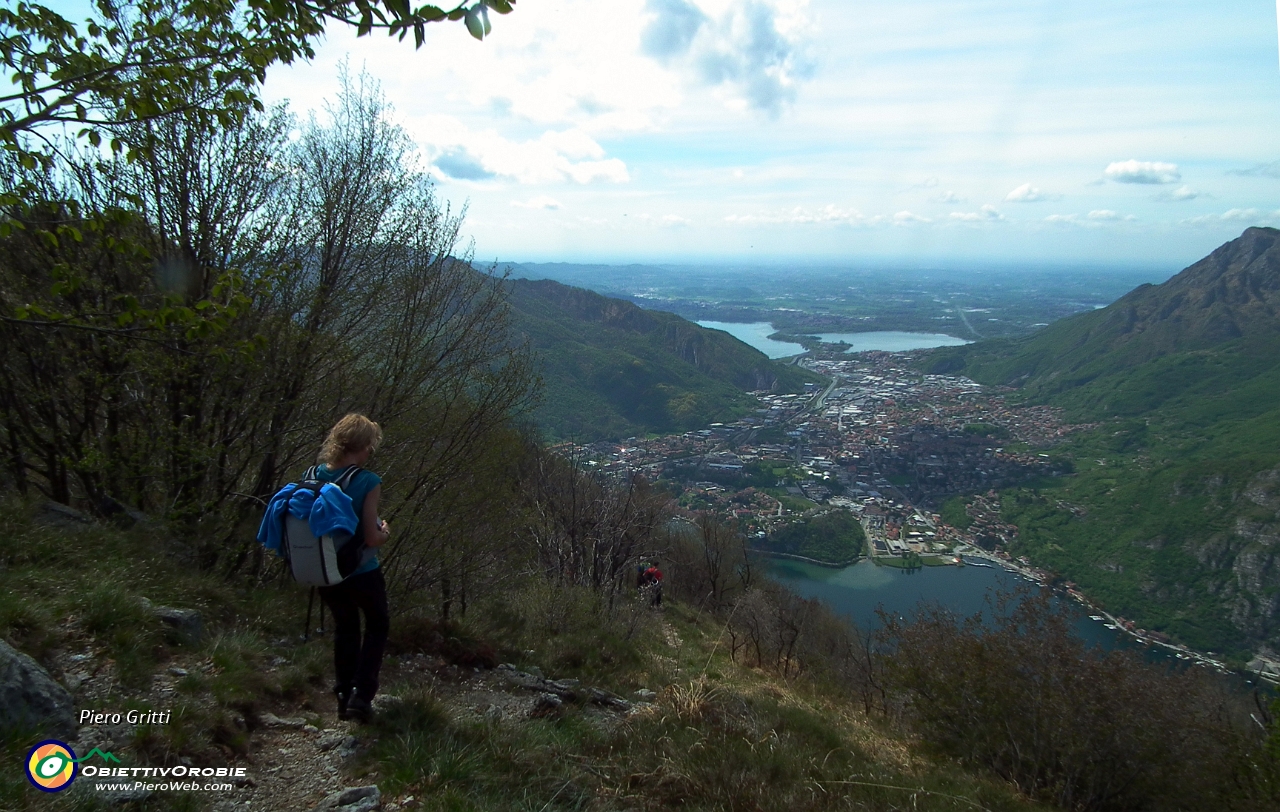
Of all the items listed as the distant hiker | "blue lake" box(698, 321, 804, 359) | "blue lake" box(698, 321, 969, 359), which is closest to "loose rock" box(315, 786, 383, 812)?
the distant hiker

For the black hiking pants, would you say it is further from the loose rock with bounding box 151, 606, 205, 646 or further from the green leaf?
the green leaf

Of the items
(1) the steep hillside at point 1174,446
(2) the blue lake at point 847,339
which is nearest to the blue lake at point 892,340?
(2) the blue lake at point 847,339

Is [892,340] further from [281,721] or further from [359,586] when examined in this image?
[281,721]

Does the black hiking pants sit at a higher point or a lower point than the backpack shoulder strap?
lower

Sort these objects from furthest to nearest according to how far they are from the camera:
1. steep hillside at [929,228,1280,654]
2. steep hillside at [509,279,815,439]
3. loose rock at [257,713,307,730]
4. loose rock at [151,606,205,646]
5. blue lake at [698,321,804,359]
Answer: blue lake at [698,321,804,359]
steep hillside at [509,279,815,439]
steep hillside at [929,228,1280,654]
loose rock at [151,606,205,646]
loose rock at [257,713,307,730]

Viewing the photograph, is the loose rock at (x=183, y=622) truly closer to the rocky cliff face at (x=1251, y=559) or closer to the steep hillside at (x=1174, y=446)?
the steep hillside at (x=1174, y=446)

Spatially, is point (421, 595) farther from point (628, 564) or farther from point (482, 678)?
point (628, 564)
